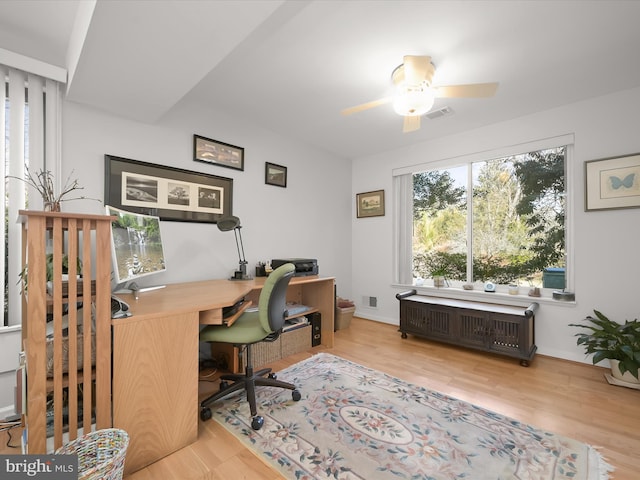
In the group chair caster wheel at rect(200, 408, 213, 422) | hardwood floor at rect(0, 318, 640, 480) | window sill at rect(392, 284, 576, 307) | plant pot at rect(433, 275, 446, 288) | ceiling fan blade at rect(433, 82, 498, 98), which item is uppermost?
ceiling fan blade at rect(433, 82, 498, 98)

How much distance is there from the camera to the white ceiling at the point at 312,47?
1.35 m

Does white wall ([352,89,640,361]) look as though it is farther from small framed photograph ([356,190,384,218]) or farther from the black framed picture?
the black framed picture

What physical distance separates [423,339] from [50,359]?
10.7ft

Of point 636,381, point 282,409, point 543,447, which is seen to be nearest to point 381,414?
point 282,409

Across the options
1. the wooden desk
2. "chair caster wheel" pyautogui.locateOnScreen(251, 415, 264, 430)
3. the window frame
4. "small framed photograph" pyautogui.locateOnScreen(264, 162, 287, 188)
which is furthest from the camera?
"small framed photograph" pyautogui.locateOnScreen(264, 162, 287, 188)

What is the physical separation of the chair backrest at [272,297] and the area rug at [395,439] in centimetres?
60

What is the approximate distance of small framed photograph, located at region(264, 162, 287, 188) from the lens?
322 centimetres

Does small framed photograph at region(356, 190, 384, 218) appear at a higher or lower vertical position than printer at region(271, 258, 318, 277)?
higher

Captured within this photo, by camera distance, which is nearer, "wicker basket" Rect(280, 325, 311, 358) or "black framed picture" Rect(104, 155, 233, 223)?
"black framed picture" Rect(104, 155, 233, 223)

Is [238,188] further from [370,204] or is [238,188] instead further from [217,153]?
[370,204]

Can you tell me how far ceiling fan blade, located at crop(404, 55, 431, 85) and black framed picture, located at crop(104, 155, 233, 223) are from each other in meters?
1.89

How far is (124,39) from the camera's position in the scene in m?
1.40

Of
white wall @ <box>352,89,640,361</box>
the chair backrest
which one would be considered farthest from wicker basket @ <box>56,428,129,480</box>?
white wall @ <box>352,89,640,361</box>

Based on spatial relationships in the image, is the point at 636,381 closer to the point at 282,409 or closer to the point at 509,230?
the point at 509,230
